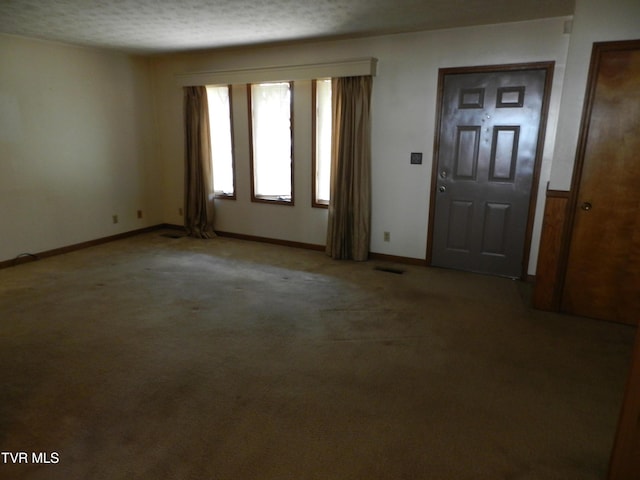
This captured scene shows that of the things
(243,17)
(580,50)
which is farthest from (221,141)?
(580,50)

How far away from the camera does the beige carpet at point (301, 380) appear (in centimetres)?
183

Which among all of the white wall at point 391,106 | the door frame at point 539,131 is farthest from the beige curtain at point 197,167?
the door frame at point 539,131

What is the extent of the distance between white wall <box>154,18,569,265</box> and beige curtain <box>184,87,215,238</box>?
0.22m

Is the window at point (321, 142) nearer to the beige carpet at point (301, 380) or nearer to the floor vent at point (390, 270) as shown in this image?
the floor vent at point (390, 270)

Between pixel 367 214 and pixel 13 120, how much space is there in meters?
3.81

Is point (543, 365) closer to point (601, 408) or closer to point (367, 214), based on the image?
point (601, 408)

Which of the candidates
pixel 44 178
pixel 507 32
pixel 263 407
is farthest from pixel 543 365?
pixel 44 178

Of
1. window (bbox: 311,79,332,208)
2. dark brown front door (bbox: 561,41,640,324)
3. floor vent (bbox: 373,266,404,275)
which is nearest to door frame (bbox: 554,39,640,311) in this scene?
dark brown front door (bbox: 561,41,640,324)

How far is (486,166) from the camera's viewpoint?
4.04 metres

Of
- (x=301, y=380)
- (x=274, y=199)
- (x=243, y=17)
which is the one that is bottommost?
(x=301, y=380)

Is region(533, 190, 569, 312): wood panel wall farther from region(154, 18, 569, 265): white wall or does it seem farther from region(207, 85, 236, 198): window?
region(207, 85, 236, 198): window

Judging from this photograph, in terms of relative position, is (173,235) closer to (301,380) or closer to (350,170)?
(350,170)

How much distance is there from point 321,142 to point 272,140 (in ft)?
2.23

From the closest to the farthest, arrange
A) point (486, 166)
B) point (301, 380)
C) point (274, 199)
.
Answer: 1. point (301, 380)
2. point (486, 166)
3. point (274, 199)
